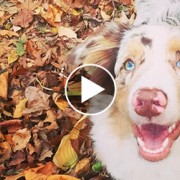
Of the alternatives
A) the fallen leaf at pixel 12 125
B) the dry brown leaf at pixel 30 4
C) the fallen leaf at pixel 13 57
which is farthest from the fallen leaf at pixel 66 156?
the dry brown leaf at pixel 30 4

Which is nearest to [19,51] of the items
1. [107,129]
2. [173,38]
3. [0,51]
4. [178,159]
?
[0,51]

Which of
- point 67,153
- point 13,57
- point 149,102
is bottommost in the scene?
point 67,153

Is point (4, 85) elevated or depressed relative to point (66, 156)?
elevated

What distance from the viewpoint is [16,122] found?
2.34 metres

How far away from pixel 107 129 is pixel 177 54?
0.41m

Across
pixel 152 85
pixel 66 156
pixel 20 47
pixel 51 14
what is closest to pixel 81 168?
pixel 66 156

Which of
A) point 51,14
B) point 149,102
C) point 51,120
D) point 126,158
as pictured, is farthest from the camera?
point 51,14

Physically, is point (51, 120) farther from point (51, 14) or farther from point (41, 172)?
point (51, 14)

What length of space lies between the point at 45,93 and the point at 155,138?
515mm

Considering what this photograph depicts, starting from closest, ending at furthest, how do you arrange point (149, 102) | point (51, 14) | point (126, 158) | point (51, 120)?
point (149, 102)
point (126, 158)
point (51, 120)
point (51, 14)

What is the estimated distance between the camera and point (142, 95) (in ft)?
6.95

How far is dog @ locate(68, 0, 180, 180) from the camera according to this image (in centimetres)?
213

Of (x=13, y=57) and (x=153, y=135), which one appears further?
(x=13, y=57)
